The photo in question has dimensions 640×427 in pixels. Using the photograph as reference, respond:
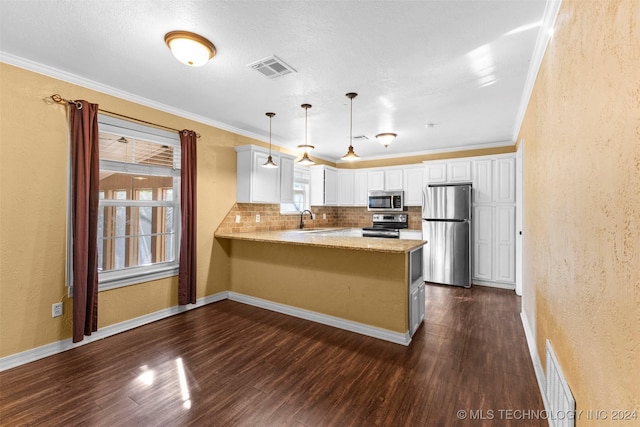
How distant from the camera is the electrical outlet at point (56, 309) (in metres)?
2.69

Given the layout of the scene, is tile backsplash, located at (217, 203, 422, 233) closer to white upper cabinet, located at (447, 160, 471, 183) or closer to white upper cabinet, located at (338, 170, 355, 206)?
white upper cabinet, located at (338, 170, 355, 206)

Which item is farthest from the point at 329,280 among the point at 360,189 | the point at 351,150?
the point at 360,189

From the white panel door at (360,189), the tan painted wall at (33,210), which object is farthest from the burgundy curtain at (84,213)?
the white panel door at (360,189)

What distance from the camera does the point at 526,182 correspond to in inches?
120

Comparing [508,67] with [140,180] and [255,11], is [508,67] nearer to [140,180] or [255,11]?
[255,11]

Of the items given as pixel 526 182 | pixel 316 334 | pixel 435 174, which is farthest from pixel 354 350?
pixel 435 174

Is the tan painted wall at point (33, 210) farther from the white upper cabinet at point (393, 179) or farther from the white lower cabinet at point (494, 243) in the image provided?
the white lower cabinet at point (494, 243)

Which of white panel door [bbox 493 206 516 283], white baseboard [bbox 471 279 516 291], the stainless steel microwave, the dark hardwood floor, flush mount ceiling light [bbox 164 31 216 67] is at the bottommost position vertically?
the dark hardwood floor

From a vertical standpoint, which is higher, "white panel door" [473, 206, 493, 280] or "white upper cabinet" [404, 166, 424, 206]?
"white upper cabinet" [404, 166, 424, 206]

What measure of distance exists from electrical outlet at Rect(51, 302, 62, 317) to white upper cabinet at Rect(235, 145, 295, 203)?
2373 mm

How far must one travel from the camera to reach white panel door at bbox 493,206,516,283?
15.5ft

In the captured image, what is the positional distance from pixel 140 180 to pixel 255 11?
8.07ft

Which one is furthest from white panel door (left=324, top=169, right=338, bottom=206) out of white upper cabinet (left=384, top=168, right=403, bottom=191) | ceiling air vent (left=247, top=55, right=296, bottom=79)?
ceiling air vent (left=247, top=55, right=296, bottom=79)

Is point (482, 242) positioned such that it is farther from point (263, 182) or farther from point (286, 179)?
point (263, 182)
